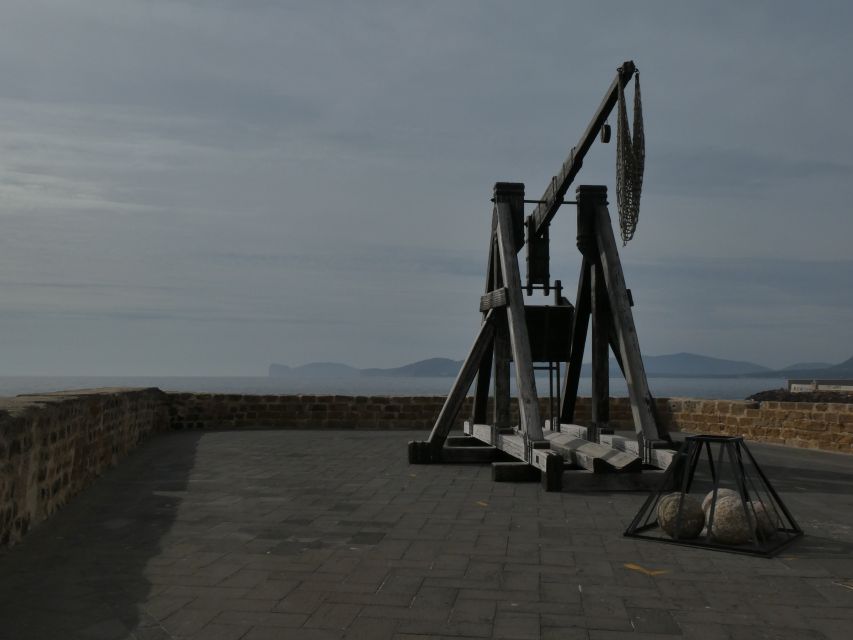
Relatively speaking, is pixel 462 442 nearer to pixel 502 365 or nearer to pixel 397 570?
pixel 502 365

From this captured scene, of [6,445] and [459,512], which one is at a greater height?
[6,445]

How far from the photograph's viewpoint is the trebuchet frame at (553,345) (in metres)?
7.96

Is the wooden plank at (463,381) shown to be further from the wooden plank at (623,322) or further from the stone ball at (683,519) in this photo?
the stone ball at (683,519)

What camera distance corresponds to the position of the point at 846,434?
1148 centimetres

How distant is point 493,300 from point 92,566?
18.9ft

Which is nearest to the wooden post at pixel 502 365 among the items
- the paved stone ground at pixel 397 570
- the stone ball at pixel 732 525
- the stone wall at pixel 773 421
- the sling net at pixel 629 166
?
the paved stone ground at pixel 397 570

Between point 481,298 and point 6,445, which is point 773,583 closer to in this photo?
point 6,445

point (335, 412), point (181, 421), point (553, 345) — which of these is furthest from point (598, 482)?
point (181, 421)

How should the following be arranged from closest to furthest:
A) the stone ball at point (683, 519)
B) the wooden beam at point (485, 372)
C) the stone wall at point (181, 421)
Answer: the stone ball at point (683, 519) < the stone wall at point (181, 421) < the wooden beam at point (485, 372)

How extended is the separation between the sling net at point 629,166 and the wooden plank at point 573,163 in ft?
1.01

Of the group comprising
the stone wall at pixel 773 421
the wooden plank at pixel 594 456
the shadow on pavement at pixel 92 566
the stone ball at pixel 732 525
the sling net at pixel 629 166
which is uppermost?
the sling net at pixel 629 166

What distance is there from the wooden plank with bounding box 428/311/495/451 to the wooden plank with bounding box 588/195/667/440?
1615 millimetres

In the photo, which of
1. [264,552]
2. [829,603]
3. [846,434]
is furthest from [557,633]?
[846,434]

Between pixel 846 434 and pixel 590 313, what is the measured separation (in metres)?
4.85
